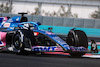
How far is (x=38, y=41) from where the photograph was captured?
313 inches

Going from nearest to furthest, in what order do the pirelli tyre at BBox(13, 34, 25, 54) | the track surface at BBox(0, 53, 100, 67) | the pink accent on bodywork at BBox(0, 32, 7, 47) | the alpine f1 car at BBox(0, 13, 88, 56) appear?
the track surface at BBox(0, 53, 100, 67) < the alpine f1 car at BBox(0, 13, 88, 56) < the pirelli tyre at BBox(13, 34, 25, 54) < the pink accent on bodywork at BBox(0, 32, 7, 47)

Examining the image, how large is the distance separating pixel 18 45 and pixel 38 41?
0.76 m

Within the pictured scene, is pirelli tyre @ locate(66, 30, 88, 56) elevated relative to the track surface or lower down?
elevated

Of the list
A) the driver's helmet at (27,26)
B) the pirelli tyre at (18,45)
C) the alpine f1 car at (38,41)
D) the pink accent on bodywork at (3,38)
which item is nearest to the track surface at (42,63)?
the alpine f1 car at (38,41)

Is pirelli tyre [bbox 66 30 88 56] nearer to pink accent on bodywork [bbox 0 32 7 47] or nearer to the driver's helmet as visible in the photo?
the driver's helmet

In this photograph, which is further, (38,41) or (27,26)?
(27,26)

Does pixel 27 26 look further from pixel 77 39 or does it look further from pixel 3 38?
pixel 77 39

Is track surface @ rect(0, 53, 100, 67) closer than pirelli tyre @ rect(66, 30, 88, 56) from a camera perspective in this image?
Yes

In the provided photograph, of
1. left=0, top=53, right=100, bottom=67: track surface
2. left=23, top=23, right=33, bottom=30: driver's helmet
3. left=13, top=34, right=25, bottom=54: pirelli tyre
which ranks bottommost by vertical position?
left=0, top=53, right=100, bottom=67: track surface

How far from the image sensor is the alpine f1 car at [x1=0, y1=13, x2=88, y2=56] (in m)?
6.99

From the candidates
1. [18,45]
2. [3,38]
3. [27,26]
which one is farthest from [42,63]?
[3,38]

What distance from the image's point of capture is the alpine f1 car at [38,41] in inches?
275

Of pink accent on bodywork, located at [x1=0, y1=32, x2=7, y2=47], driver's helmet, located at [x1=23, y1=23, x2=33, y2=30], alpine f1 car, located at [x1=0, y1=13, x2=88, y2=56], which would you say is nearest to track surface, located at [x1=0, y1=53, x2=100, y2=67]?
alpine f1 car, located at [x1=0, y1=13, x2=88, y2=56]

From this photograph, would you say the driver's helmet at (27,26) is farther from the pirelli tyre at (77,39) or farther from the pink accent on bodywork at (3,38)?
the pirelli tyre at (77,39)
